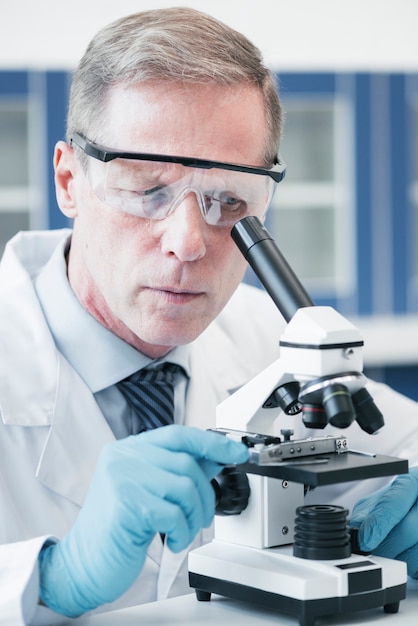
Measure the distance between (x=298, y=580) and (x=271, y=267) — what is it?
46 centimetres

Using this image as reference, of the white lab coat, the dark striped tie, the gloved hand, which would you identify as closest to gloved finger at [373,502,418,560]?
the gloved hand

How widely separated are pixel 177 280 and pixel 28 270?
0.54m

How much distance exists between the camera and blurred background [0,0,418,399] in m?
4.78

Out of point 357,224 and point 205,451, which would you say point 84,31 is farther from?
point 205,451

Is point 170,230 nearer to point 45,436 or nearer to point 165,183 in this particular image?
point 165,183

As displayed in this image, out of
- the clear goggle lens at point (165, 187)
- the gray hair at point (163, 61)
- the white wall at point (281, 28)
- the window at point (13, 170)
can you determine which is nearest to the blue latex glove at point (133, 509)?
the clear goggle lens at point (165, 187)

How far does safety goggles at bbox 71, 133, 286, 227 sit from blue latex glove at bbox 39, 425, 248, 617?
1.57 feet

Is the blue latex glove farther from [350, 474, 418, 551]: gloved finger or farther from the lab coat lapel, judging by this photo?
the lab coat lapel

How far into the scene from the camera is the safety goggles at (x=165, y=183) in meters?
1.64

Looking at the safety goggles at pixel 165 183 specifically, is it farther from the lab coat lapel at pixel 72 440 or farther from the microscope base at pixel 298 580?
the microscope base at pixel 298 580

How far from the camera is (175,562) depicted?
173 cm

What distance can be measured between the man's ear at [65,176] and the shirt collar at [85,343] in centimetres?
15

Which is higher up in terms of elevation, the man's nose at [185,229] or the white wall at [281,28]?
the white wall at [281,28]

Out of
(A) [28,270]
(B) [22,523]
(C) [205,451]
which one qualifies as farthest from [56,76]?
(C) [205,451]
